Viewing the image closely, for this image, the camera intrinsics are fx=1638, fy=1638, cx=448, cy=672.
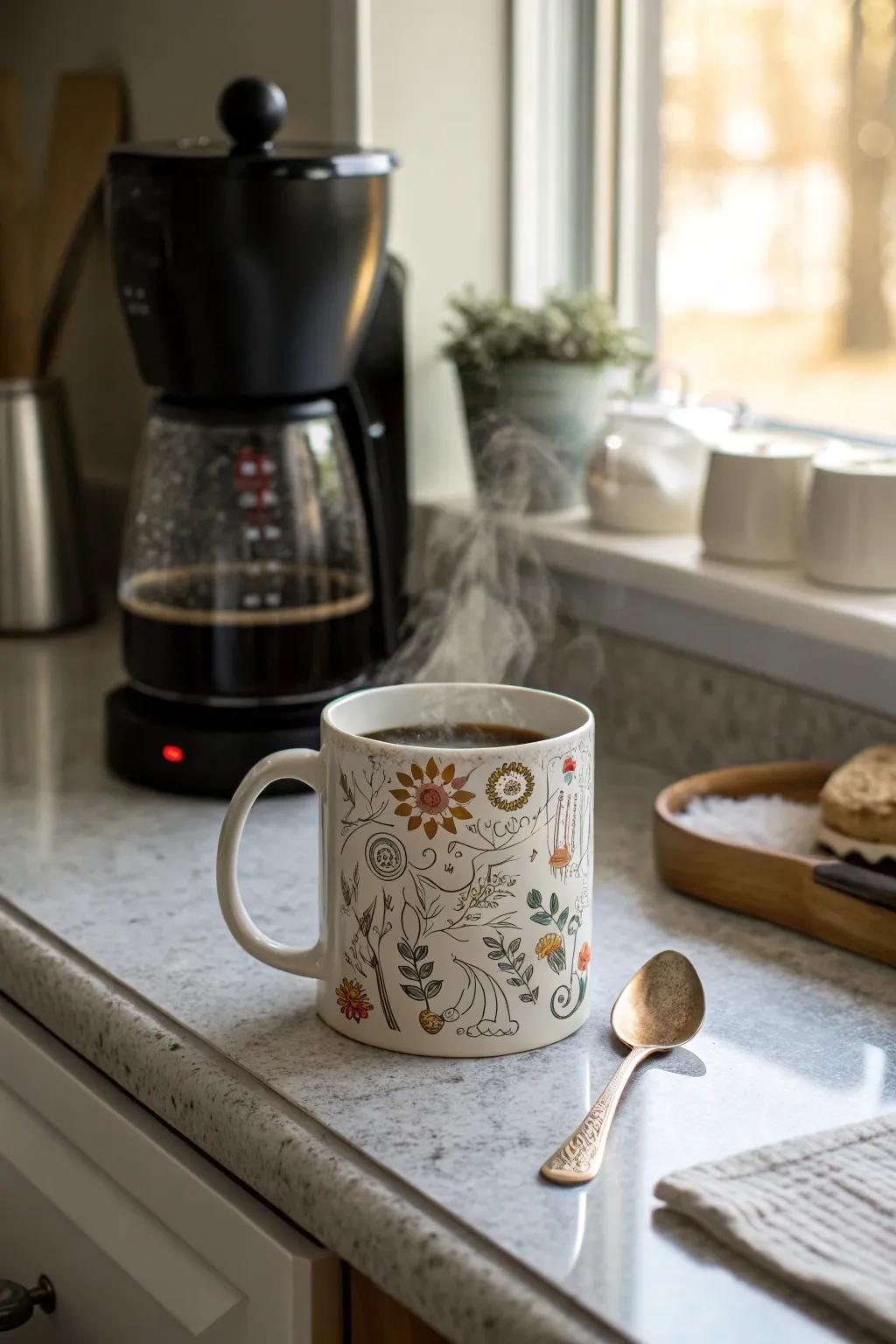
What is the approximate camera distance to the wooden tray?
0.80 meters

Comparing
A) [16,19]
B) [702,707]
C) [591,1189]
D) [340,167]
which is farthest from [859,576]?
[16,19]

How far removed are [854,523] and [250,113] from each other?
43 cm

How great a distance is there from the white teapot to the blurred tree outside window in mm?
148

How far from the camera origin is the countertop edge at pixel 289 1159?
1.76 ft

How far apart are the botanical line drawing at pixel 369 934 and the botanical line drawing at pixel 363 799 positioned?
0.02 meters

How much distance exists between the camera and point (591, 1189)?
59 cm

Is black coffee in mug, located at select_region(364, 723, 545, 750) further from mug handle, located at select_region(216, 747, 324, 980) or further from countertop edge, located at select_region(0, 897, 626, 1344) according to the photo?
countertop edge, located at select_region(0, 897, 626, 1344)

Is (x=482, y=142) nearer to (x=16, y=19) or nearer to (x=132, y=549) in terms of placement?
(x=132, y=549)

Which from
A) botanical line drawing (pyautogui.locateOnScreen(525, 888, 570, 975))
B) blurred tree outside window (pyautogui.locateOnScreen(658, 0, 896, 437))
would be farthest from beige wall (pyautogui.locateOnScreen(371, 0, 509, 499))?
botanical line drawing (pyautogui.locateOnScreen(525, 888, 570, 975))

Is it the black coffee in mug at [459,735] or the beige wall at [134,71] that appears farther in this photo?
the beige wall at [134,71]

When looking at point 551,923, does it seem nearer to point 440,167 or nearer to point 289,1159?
point 289,1159

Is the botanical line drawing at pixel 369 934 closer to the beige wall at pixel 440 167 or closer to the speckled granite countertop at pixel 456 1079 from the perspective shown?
the speckled granite countertop at pixel 456 1079

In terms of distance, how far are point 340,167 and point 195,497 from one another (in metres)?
0.24

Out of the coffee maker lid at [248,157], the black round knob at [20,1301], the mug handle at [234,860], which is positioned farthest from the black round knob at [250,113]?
the black round knob at [20,1301]
